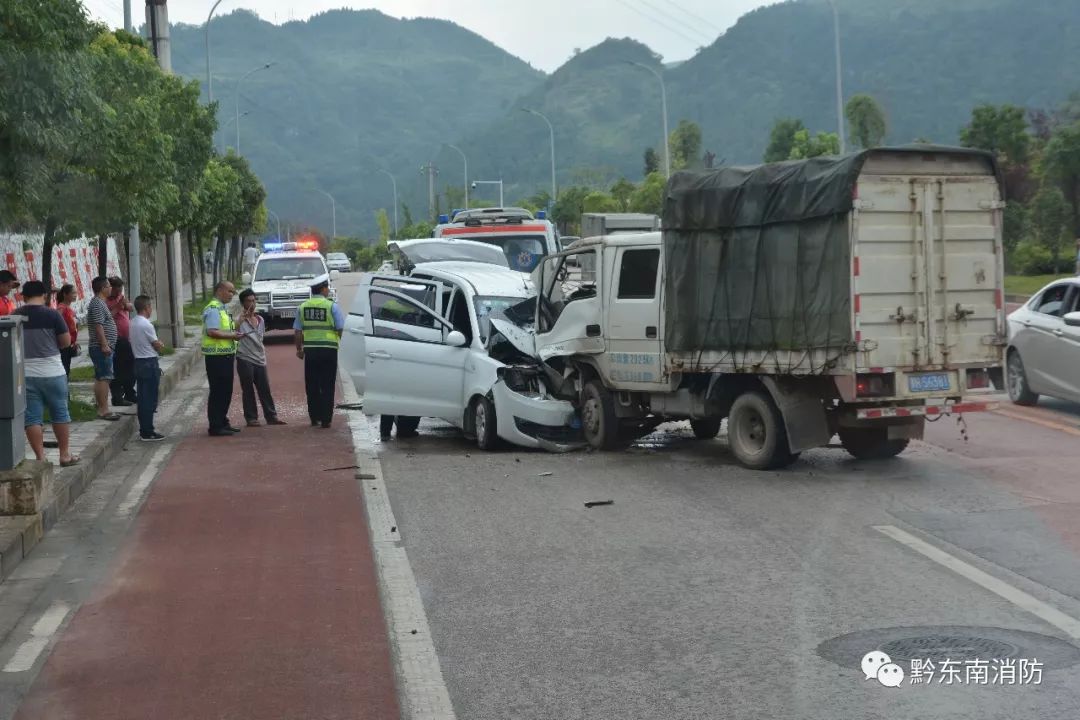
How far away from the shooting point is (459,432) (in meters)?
16.9

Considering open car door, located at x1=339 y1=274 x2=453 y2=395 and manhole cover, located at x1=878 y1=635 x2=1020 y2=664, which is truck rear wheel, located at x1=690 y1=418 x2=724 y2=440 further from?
manhole cover, located at x1=878 y1=635 x2=1020 y2=664

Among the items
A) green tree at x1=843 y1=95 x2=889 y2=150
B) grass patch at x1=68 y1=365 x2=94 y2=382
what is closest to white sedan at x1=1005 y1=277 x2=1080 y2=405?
grass patch at x1=68 y1=365 x2=94 y2=382

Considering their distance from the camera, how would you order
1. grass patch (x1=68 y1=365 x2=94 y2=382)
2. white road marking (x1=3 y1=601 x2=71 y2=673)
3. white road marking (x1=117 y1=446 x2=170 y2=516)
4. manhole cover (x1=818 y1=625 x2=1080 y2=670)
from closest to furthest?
1. manhole cover (x1=818 y1=625 x2=1080 y2=670)
2. white road marking (x1=3 y1=601 x2=71 y2=673)
3. white road marking (x1=117 y1=446 x2=170 y2=516)
4. grass patch (x1=68 y1=365 x2=94 y2=382)

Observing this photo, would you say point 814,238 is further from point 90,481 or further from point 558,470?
point 90,481

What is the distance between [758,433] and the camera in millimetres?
13336

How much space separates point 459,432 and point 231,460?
3093 millimetres

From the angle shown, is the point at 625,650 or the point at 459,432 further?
the point at 459,432

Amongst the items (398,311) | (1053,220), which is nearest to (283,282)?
(398,311)

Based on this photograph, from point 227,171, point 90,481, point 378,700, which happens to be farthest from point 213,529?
point 227,171

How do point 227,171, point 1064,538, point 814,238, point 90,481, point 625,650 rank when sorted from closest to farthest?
point 625,650 < point 1064,538 < point 814,238 < point 90,481 < point 227,171

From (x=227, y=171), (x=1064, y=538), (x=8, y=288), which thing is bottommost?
(x=1064, y=538)

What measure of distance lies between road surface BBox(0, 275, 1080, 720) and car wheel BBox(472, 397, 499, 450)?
1056 millimetres

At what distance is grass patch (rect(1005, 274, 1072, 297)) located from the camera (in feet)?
134

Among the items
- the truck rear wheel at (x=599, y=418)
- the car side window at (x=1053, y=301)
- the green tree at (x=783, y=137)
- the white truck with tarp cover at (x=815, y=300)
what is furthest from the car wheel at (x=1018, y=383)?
the green tree at (x=783, y=137)
